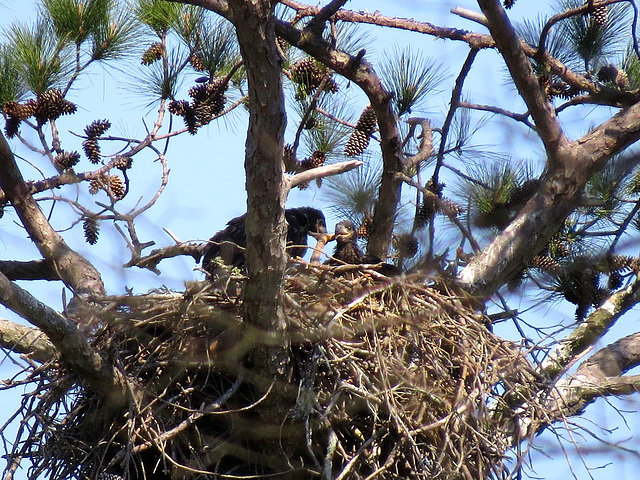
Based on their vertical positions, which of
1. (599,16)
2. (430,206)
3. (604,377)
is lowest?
(604,377)

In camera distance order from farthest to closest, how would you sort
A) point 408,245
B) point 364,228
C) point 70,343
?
point 364,228, point 408,245, point 70,343

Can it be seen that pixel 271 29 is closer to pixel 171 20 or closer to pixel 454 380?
pixel 454 380

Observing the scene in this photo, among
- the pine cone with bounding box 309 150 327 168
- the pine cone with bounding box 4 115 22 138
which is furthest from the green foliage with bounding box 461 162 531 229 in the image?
the pine cone with bounding box 4 115 22 138

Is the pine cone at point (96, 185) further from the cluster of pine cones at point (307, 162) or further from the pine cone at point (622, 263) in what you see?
the pine cone at point (622, 263)

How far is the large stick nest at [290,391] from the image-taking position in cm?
371

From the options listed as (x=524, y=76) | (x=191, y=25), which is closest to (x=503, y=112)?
(x=524, y=76)

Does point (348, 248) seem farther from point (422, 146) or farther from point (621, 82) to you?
point (621, 82)

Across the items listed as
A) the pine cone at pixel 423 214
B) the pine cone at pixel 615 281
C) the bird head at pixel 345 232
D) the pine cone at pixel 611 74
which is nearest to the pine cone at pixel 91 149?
the bird head at pixel 345 232

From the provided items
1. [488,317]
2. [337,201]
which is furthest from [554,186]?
[337,201]

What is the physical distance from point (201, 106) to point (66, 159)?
0.81 meters

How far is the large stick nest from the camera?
371cm

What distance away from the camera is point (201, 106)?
5258 millimetres

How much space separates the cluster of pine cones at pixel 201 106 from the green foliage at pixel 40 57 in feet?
2.19

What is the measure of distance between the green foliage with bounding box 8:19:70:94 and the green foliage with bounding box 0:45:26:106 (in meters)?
0.03
